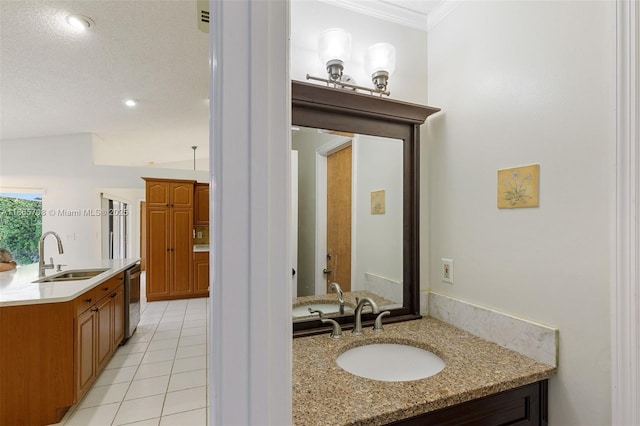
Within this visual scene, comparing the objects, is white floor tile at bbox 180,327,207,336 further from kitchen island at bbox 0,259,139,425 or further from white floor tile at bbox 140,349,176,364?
kitchen island at bbox 0,259,139,425

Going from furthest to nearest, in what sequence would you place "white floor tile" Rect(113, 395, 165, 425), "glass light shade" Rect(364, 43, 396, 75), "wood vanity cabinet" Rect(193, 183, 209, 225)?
"wood vanity cabinet" Rect(193, 183, 209, 225) → "white floor tile" Rect(113, 395, 165, 425) → "glass light shade" Rect(364, 43, 396, 75)

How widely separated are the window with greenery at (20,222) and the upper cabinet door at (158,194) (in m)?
1.71

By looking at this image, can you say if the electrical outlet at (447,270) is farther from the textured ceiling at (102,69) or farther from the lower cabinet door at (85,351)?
the textured ceiling at (102,69)

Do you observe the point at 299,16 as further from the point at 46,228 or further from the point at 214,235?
the point at 46,228

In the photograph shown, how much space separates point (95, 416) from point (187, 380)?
2.18 feet

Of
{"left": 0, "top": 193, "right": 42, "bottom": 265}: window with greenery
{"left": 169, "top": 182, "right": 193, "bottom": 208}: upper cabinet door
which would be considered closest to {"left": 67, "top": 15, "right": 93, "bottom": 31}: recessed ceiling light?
{"left": 169, "top": 182, "right": 193, "bottom": 208}: upper cabinet door

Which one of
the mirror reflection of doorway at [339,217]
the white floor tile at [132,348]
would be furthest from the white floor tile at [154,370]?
the mirror reflection of doorway at [339,217]

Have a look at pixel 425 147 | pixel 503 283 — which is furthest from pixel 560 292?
pixel 425 147

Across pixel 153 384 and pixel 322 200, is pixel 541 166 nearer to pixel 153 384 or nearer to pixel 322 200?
pixel 322 200

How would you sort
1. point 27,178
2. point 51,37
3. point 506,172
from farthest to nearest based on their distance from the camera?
1. point 27,178
2. point 51,37
3. point 506,172

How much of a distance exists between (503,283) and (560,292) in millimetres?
210

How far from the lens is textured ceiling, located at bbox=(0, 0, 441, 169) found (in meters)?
2.31

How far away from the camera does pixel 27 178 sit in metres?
5.09

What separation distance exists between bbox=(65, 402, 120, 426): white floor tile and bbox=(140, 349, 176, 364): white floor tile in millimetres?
746
